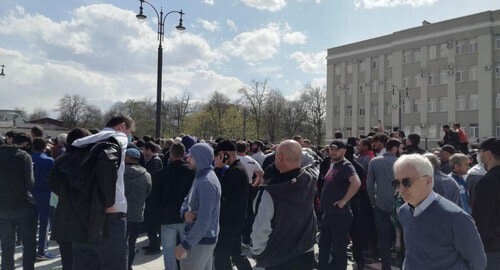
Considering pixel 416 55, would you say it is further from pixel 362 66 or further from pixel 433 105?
pixel 362 66

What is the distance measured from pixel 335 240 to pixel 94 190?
3646mm

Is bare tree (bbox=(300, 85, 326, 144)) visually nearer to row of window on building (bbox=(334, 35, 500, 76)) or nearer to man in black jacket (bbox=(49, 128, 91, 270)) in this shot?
row of window on building (bbox=(334, 35, 500, 76))

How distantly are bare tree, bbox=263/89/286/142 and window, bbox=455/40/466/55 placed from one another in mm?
28110

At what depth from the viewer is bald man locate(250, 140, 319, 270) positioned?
3.61 meters

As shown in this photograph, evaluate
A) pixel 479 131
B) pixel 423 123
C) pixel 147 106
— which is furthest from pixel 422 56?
pixel 147 106

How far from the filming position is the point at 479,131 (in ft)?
150

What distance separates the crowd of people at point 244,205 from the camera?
9.59 ft

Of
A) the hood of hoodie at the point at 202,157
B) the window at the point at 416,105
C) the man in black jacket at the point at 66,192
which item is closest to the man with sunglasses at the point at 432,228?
the hood of hoodie at the point at 202,157

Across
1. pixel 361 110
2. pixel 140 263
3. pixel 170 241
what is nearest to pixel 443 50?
pixel 361 110

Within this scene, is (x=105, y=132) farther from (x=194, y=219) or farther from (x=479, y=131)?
(x=479, y=131)

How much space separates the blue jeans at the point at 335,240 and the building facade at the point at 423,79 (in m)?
45.8

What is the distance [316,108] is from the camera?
7281 centimetres

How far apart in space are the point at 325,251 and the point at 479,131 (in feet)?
152

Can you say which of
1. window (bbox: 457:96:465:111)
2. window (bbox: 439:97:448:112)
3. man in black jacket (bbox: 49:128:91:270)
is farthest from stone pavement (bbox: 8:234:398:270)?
window (bbox: 439:97:448:112)
